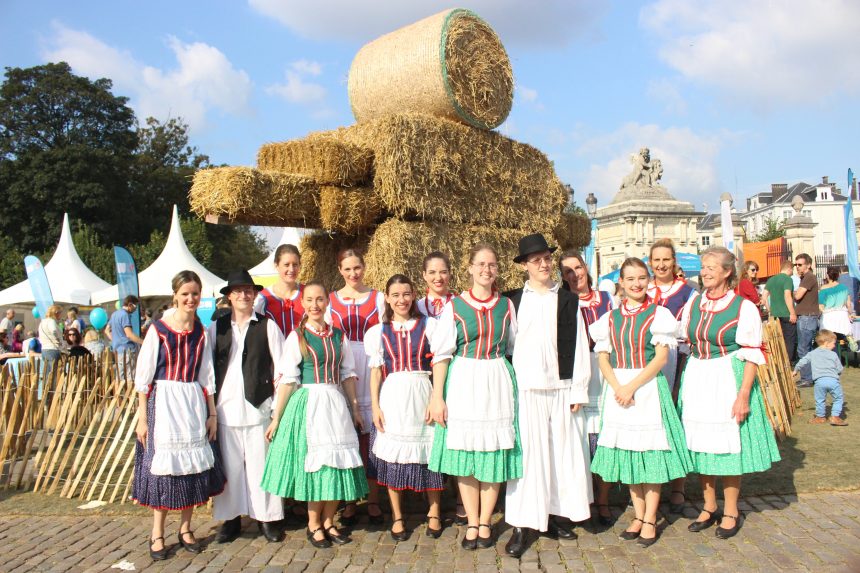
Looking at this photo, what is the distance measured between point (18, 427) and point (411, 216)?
159 inches

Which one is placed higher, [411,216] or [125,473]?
[411,216]

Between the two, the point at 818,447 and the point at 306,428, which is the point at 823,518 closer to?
the point at 818,447

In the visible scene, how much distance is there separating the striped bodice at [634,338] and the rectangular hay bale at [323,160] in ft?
10.4

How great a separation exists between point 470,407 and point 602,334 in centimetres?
94

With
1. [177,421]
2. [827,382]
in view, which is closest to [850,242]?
[827,382]

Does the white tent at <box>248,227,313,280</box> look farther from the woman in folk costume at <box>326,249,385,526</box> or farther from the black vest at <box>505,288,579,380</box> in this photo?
the black vest at <box>505,288,579,380</box>

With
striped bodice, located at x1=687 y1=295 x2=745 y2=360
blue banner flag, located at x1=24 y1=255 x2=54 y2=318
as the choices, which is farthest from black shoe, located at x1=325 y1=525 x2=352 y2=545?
blue banner flag, located at x1=24 y1=255 x2=54 y2=318

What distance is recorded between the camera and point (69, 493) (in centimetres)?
564

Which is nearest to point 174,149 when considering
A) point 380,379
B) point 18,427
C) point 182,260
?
point 182,260

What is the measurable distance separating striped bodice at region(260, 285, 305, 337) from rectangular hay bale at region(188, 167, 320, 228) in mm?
1184

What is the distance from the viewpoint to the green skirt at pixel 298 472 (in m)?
4.22

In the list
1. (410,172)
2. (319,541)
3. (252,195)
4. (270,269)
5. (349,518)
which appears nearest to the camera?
(319,541)

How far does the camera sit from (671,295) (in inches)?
197

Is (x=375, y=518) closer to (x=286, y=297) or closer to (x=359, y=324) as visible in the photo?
(x=359, y=324)
